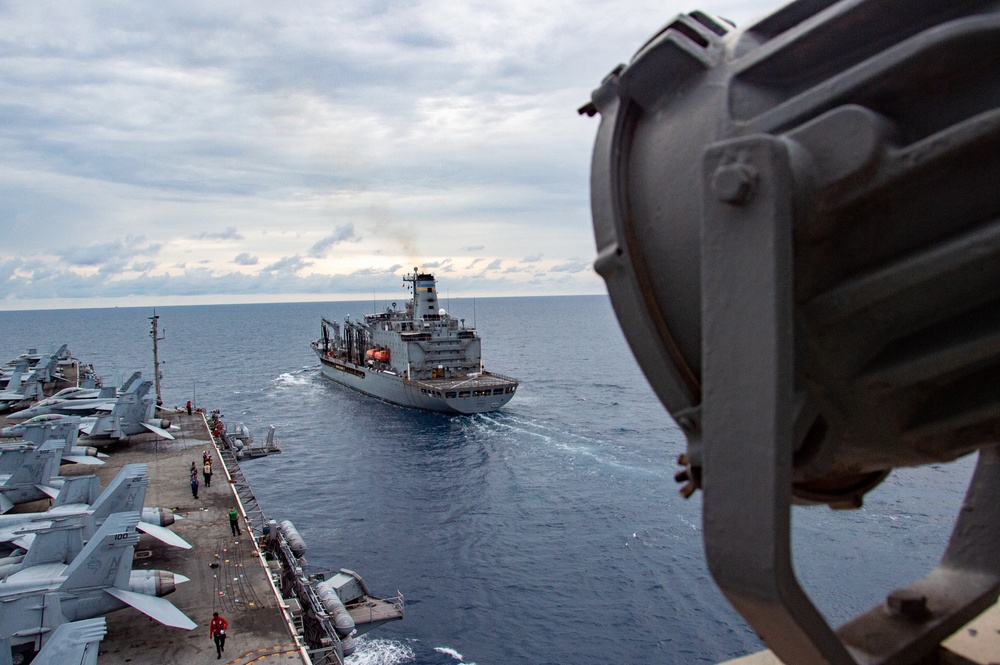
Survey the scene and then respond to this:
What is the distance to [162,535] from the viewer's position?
73.7 ft

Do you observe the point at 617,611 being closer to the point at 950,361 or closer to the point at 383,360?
the point at 950,361

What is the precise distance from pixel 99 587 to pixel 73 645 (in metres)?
3.51

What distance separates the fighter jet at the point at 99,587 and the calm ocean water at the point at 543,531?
699 centimetres

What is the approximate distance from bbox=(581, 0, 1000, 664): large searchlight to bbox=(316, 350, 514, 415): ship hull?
54239 millimetres

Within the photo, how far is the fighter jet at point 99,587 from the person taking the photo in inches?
658

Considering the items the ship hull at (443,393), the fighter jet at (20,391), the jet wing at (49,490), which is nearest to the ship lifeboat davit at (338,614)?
the jet wing at (49,490)

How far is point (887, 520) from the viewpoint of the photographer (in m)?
31.7

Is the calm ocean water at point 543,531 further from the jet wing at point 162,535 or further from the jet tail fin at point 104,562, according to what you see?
the jet tail fin at point 104,562

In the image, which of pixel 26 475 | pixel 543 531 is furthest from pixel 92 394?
pixel 543 531

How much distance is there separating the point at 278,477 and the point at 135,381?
10900 mm

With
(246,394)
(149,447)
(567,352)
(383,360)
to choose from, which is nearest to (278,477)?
(149,447)

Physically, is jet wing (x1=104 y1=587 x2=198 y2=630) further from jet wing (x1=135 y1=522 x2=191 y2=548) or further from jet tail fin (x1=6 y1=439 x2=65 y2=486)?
jet tail fin (x1=6 y1=439 x2=65 y2=486)

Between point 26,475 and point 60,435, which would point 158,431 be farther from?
point 26,475

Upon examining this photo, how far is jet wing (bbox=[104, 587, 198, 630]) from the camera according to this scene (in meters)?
17.2
